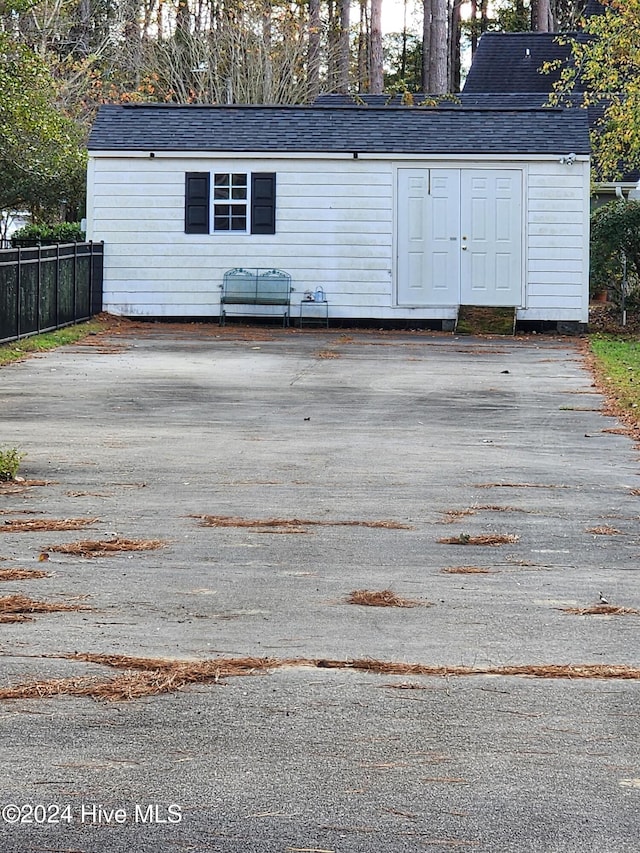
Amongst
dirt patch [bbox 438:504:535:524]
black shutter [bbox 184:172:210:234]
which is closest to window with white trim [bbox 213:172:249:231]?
black shutter [bbox 184:172:210:234]

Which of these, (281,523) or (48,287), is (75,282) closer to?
(48,287)

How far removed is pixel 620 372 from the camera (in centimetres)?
1666

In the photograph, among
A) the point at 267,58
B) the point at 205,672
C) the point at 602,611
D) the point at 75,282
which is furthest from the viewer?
the point at 267,58

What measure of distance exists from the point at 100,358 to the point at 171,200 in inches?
280

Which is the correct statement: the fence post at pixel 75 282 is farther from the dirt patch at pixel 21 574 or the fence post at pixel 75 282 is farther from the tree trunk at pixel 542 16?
the tree trunk at pixel 542 16

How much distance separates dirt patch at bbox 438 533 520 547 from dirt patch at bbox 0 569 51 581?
6.82 feet

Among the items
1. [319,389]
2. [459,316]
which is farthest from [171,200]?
[319,389]

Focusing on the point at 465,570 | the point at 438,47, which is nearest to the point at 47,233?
the point at 438,47

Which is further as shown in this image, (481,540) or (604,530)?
(604,530)

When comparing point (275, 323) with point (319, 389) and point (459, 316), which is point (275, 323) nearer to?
point (459, 316)

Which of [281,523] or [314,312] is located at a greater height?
[314,312]

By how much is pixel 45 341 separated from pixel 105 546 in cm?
1297

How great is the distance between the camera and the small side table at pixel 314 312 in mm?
24141

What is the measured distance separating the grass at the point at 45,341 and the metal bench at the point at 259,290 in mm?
2438
